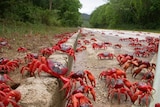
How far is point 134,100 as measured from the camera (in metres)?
4.75

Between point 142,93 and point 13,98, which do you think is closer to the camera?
point 13,98

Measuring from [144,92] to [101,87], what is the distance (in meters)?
1.42

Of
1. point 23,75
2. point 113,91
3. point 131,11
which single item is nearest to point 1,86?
point 113,91

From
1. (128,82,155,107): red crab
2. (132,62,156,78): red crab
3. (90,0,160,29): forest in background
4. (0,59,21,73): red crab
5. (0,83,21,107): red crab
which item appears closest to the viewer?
(0,83,21,107): red crab

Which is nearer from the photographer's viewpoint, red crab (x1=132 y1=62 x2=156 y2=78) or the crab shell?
the crab shell

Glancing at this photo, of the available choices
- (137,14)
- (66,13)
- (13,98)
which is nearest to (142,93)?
(13,98)

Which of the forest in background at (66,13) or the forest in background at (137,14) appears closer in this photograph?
the forest in background at (66,13)

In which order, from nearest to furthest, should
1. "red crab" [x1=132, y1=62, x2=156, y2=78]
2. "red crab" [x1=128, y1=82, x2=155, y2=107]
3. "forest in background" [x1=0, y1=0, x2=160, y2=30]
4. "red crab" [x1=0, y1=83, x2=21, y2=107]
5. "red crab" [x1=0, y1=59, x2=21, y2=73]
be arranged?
"red crab" [x1=0, y1=83, x2=21, y2=107], "red crab" [x1=128, y1=82, x2=155, y2=107], "red crab" [x1=132, y1=62, x2=156, y2=78], "red crab" [x1=0, y1=59, x2=21, y2=73], "forest in background" [x1=0, y1=0, x2=160, y2=30]

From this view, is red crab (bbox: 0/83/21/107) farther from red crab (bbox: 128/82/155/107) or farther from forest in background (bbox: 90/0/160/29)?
forest in background (bbox: 90/0/160/29)

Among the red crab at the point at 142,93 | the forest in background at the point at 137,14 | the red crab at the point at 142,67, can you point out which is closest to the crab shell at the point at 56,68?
the red crab at the point at 142,93

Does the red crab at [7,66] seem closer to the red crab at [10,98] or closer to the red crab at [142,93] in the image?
the red crab at [142,93]

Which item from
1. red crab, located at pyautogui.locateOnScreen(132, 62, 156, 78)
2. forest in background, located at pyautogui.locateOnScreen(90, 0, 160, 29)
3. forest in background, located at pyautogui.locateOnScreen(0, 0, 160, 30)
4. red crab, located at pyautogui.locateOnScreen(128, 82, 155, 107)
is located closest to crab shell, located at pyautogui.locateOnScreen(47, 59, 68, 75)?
red crab, located at pyautogui.locateOnScreen(128, 82, 155, 107)

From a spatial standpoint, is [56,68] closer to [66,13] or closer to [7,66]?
[7,66]

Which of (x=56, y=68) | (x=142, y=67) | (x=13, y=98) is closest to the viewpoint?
(x=13, y=98)
